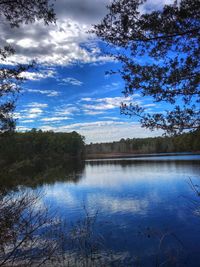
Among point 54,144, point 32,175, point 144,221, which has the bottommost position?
point 144,221

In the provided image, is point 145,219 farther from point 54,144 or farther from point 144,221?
point 54,144

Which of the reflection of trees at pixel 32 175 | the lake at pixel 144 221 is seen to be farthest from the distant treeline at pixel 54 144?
the lake at pixel 144 221

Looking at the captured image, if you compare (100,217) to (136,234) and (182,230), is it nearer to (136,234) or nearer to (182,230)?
(136,234)

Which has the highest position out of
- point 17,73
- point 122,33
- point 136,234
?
point 122,33

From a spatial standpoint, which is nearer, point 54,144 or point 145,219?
point 145,219

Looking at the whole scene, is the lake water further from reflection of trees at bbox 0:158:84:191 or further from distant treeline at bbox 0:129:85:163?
distant treeline at bbox 0:129:85:163

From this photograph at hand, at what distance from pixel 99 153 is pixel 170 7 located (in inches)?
7432

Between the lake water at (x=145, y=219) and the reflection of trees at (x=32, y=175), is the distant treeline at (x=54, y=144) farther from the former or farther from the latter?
the lake water at (x=145, y=219)

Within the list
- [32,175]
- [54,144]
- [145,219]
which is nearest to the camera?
[145,219]

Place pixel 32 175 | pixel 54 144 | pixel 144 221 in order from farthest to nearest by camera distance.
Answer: pixel 54 144 → pixel 32 175 → pixel 144 221

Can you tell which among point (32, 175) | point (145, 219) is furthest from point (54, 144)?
point (145, 219)

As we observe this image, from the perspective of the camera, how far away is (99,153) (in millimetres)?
197250

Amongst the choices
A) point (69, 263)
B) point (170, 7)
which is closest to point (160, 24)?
point (170, 7)

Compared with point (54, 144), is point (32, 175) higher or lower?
lower
